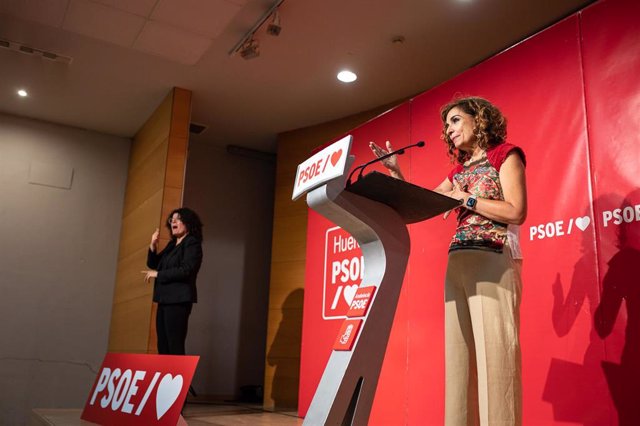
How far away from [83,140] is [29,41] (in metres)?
1.79

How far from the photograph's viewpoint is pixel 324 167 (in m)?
1.38

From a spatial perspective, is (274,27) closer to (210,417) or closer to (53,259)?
(210,417)

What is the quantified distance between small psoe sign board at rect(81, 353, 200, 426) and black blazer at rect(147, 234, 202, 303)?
0.67 meters

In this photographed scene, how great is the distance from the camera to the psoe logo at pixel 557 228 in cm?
228

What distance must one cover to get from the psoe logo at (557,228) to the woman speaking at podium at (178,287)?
206 cm

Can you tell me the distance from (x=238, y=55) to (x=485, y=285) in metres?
3.53

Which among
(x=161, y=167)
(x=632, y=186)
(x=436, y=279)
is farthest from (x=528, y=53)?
(x=161, y=167)

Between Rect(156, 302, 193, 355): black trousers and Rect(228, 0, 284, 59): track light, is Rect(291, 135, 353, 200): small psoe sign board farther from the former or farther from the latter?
Rect(228, 0, 284, 59): track light

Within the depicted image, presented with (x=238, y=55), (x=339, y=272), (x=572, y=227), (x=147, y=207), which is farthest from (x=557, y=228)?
(x=147, y=207)

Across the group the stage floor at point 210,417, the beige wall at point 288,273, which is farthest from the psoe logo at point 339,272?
the beige wall at point 288,273

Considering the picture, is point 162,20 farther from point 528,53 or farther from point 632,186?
point 632,186

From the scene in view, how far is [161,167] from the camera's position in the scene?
16.8 feet

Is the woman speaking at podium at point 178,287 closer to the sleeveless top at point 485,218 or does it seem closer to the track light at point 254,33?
the track light at point 254,33

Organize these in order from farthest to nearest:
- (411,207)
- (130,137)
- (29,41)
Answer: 1. (130,137)
2. (29,41)
3. (411,207)
